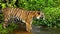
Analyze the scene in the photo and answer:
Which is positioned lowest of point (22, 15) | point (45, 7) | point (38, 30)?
point (38, 30)

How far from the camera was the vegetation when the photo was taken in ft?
28.6

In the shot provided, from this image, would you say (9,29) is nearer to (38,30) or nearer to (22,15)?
(22,15)

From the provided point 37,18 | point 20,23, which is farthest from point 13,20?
point 37,18

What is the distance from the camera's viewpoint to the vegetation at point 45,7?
8719 mm

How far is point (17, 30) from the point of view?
8477mm

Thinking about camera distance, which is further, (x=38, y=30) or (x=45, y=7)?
(x=45, y=7)

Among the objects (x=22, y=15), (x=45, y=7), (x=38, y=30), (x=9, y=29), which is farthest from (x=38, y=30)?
(x=45, y=7)

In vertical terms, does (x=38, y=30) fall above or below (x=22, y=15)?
below

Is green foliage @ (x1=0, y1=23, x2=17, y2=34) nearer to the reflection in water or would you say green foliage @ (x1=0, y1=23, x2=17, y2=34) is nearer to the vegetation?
the reflection in water

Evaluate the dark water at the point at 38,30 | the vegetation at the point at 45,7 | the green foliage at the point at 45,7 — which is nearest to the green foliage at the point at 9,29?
the dark water at the point at 38,30

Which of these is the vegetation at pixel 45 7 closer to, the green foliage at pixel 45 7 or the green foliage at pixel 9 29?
the green foliage at pixel 45 7

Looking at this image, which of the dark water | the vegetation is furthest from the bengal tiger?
the vegetation

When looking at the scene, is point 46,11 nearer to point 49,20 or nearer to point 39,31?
point 49,20

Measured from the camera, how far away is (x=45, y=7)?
9.41m
